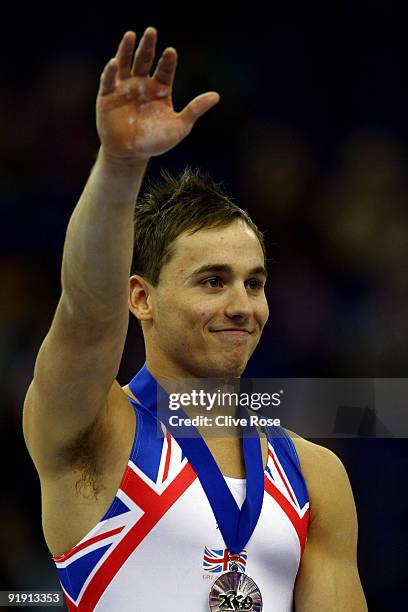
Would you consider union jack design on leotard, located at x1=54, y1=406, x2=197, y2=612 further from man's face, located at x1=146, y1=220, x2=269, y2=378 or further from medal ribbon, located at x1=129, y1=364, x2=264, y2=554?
man's face, located at x1=146, y1=220, x2=269, y2=378

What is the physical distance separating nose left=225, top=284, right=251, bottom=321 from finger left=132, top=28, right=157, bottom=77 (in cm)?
103

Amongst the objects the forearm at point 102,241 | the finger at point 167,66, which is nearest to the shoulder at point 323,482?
the forearm at point 102,241

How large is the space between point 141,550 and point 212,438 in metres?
0.52

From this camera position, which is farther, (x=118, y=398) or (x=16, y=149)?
(x=16, y=149)

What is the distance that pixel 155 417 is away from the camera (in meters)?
2.97

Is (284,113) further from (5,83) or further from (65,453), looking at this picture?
(65,453)

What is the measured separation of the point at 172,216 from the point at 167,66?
112 centimetres

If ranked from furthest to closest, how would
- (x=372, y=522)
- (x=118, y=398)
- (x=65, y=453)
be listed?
(x=372, y=522)
(x=118, y=398)
(x=65, y=453)

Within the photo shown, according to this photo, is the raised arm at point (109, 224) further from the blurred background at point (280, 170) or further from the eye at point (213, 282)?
the blurred background at point (280, 170)

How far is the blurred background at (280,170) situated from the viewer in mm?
5203

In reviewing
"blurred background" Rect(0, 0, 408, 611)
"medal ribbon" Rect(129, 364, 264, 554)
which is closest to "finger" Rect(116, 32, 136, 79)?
"medal ribbon" Rect(129, 364, 264, 554)

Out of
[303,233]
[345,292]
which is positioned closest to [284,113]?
[303,233]

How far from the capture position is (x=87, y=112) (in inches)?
220

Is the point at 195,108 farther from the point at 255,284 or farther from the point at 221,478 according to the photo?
the point at 221,478
